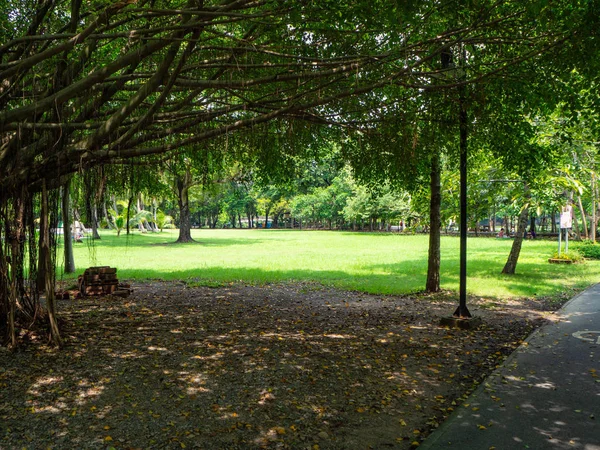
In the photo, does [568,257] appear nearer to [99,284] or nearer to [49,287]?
[99,284]

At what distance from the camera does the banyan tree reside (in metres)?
5.95

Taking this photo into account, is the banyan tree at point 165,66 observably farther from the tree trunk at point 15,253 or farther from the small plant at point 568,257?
the small plant at point 568,257

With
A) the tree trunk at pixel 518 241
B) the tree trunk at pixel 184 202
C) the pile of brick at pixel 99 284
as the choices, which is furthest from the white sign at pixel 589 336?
the tree trunk at pixel 184 202

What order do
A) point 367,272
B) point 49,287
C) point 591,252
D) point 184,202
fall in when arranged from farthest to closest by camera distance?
point 184,202 < point 591,252 < point 367,272 < point 49,287

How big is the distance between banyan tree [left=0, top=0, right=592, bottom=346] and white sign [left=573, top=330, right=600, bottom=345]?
15.8ft

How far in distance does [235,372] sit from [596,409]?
417 centimetres

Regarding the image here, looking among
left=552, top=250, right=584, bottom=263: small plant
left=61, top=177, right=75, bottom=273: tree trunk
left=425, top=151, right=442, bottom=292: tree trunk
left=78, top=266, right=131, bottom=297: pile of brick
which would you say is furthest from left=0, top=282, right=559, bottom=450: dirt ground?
left=552, top=250, right=584, bottom=263: small plant

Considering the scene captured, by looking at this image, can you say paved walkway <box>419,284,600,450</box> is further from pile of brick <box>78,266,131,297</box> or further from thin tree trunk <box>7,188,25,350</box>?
pile of brick <box>78,266,131,297</box>

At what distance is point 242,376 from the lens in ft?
20.6

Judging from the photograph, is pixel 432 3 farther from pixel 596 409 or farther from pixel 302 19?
pixel 596 409

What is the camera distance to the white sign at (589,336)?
331 inches

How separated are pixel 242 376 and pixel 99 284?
24.3ft

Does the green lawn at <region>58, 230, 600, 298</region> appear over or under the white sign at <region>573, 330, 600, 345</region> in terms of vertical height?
over

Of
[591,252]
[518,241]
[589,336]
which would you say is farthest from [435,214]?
[591,252]
